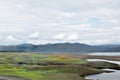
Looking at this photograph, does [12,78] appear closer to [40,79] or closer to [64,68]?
[40,79]

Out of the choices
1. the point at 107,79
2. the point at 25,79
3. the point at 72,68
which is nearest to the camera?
the point at 25,79

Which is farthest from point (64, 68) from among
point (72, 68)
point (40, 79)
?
point (40, 79)

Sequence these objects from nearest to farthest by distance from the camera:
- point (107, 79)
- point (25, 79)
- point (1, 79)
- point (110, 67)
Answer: point (1, 79)
point (25, 79)
point (107, 79)
point (110, 67)

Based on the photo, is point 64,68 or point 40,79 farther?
point 64,68

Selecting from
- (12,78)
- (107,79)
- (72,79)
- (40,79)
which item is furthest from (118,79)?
(12,78)

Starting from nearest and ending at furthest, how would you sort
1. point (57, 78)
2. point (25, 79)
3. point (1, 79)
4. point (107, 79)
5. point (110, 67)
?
point (1, 79)
point (25, 79)
point (57, 78)
point (107, 79)
point (110, 67)

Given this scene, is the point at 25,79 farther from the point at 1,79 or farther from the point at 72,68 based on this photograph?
the point at 72,68

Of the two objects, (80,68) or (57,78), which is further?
(80,68)

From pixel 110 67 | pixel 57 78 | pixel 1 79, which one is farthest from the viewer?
pixel 110 67
